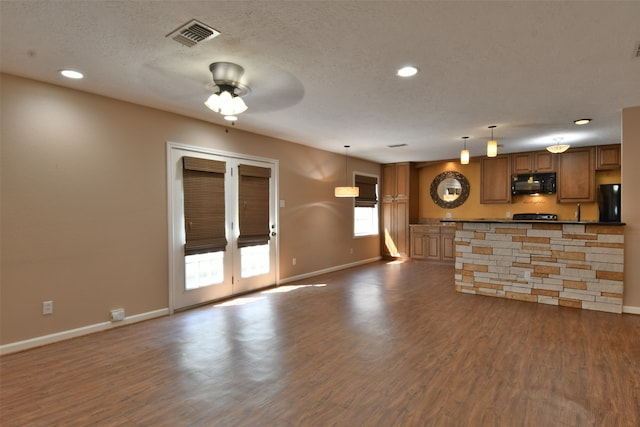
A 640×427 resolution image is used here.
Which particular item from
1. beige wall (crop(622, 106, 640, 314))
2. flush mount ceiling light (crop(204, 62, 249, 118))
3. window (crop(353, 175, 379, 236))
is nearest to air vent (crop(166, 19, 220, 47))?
flush mount ceiling light (crop(204, 62, 249, 118))

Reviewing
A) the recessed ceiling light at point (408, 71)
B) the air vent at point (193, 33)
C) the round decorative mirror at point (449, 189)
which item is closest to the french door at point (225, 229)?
the air vent at point (193, 33)

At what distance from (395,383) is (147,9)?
10.1 ft

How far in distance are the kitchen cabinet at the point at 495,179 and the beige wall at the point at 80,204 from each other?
19.9ft

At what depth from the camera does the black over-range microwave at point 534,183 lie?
7.08 m

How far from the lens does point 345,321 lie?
396 cm

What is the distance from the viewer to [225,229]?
4980mm

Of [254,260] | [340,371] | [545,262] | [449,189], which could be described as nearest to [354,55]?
[340,371]

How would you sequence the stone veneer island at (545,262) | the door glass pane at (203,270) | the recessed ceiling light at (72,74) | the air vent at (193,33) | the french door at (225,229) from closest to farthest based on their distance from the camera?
the air vent at (193,33)
the recessed ceiling light at (72,74)
the stone veneer island at (545,262)
the french door at (225,229)
the door glass pane at (203,270)

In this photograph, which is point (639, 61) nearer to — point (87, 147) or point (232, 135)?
point (232, 135)

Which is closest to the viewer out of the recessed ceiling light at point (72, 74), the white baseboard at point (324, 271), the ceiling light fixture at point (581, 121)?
the recessed ceiling light at point (72, 74)

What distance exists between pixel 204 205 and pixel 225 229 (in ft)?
1.63

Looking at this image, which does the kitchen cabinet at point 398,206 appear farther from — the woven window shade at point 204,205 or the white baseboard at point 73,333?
the white baseboard at point 73,333

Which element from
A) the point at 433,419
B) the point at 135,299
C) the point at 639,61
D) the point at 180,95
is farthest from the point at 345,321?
the point at 639,61

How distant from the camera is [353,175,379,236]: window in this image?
8.20 meters
